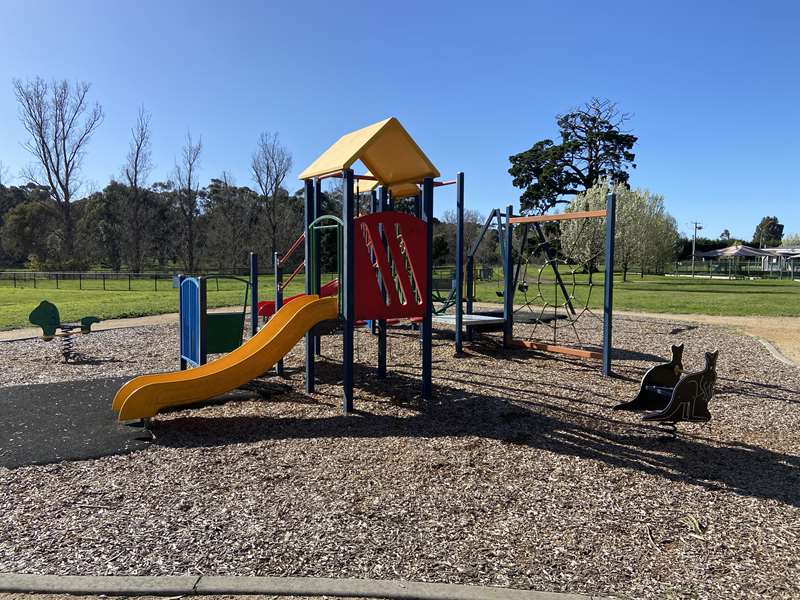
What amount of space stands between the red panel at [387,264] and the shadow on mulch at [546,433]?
107cm

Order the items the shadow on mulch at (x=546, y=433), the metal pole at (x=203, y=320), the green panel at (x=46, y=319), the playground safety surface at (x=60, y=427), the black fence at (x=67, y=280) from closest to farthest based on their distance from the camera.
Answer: the shadow on mulch at (x=546, y=433)
the playground safety surface at (x=60, y=427)
the metal pole at (x=203, y=320)
the green panel at (x=46, y=319)
the black fence at (x=67, y=280)

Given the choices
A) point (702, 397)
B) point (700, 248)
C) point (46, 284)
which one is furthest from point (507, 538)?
point (700, 248)

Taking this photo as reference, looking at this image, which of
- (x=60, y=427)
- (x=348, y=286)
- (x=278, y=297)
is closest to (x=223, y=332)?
(x=278, y=297)

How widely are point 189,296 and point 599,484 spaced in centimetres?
512

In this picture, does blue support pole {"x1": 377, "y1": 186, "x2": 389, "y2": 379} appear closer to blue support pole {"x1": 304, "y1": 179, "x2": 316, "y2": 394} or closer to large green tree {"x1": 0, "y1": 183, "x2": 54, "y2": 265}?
blue support pole {"x1": 304, "y1": 179, "x2": 316, "y2": 394}

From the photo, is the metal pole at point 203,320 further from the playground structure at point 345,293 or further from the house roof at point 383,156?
the house roof at point 383,156

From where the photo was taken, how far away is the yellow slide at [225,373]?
534 cm

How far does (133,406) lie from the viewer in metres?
5.29

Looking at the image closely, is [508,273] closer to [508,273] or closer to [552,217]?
[508,273]

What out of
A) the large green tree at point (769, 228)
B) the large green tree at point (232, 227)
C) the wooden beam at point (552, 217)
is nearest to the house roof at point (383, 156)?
the wooden beam at point (552, 217)

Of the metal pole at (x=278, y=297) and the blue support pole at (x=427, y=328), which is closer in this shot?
the blue support pole at (x=427, y=328)

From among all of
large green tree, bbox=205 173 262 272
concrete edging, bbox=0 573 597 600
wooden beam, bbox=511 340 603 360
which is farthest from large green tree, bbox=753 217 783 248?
concrete edging, bbox=0 573 597 600

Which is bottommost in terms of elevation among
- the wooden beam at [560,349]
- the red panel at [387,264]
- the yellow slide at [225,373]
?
the wooden beam at [560,349]

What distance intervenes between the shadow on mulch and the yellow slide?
303mm
